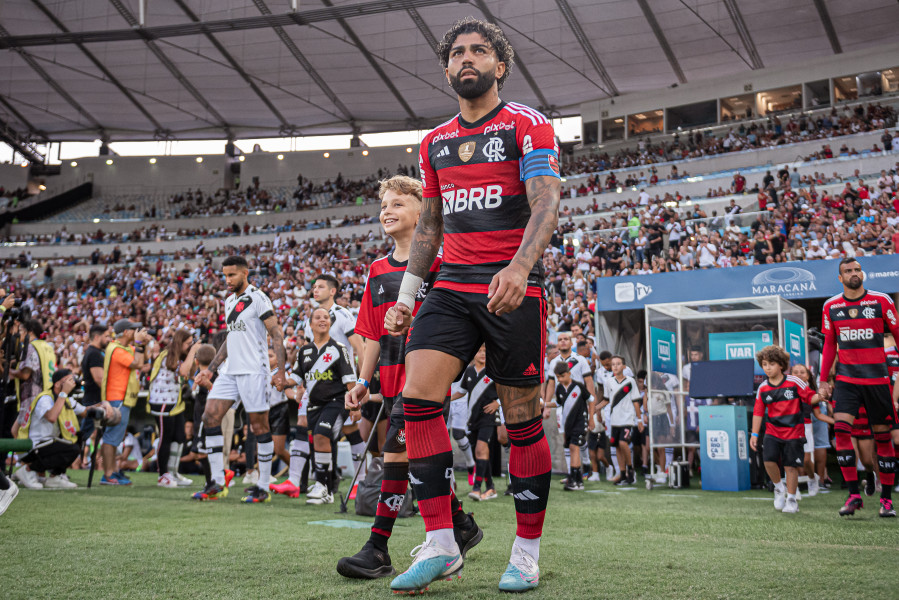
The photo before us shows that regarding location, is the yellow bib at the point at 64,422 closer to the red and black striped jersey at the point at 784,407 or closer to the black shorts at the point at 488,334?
the black shorts at the point at 488,334

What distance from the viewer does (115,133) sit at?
45.8 metres

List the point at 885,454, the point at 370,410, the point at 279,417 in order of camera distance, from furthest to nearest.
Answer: the point at 279,417
the point at 885,454
the point at 370,410

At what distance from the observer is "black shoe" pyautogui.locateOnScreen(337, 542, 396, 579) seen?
305 centimetres

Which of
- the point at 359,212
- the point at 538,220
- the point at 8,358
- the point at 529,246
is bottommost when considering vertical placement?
the point at 8,358

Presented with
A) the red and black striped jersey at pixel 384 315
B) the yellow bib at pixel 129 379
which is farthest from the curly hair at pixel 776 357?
the yellow bib at pixel 129 379

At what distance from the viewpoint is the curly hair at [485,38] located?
326 centimetres

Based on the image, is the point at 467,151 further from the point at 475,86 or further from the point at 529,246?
the point at 529,246

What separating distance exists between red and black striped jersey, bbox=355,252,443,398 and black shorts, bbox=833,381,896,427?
4371mm

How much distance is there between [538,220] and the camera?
2930mm

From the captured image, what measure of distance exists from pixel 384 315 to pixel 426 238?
4.34 ft

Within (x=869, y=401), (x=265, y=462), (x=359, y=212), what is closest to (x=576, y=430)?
(x=869, y=401)

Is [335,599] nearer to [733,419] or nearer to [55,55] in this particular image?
[733,419]

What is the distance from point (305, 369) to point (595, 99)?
3393 cm

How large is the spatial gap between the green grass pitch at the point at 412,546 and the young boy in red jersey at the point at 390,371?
17cm
